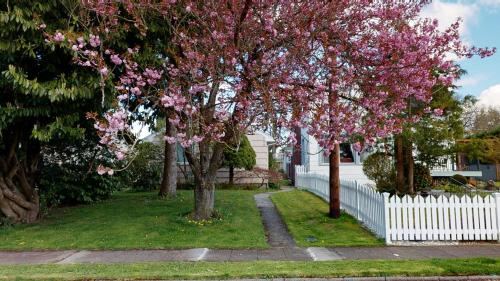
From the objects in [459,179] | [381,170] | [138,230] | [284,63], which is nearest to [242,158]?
[381,170]

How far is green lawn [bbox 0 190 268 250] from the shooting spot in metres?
9.33

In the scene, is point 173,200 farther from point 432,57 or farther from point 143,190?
point 432,57

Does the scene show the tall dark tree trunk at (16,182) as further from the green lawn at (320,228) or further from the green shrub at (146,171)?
the green shrub at (146,171)

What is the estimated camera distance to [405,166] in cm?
1616

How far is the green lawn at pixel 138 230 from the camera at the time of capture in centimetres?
933

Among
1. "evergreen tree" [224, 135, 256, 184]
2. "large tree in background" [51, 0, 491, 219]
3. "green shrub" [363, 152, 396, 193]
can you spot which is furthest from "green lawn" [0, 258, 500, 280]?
"evergreen tree" [224, 135, 256, 184]

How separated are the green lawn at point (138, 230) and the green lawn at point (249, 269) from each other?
175 cm

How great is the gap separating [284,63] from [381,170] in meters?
9.20

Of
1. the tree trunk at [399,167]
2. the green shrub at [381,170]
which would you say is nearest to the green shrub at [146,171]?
the green shrub at [381,170]

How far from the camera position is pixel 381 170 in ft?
55.1

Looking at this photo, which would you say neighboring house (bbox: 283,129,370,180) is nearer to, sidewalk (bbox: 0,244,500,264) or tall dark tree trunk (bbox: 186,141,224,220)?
tall dark tree trunk (bbox: 186,141,224,220)

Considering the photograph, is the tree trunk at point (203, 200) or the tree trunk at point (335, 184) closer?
the tree trunk at point (203, 200)

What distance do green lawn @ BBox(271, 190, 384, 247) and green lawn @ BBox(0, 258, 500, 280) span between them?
1939mm

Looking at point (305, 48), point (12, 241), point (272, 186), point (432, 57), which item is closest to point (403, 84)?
point (432, 57)
